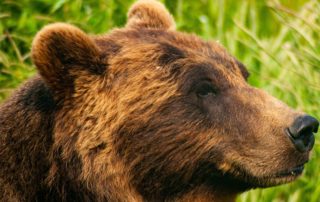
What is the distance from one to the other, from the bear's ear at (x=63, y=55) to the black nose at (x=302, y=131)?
1188 mm

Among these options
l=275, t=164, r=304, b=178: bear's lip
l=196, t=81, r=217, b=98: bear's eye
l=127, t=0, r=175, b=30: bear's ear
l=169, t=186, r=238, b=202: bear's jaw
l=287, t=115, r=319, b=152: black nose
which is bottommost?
l=169, t=186, r=238, b=202: bear's jaw

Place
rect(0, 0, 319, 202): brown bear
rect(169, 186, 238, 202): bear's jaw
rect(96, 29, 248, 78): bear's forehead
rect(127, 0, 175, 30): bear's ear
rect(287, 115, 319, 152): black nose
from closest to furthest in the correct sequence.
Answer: rect(287, 115, 319, 152): black nose < rect(0, 0, 319, 202): brown bear < rect(169, 186, 238, 202): bear's jaw < rect(96, 29, 248, 78): bear's forehead < rect(127, 0, 175, 30): bear's ear

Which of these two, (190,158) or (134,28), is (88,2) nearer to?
(134,28)

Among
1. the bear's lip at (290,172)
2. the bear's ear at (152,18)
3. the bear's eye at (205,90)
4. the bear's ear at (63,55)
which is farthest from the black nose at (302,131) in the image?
the bear's ear at (152,18)

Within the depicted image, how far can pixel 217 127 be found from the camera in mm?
4680

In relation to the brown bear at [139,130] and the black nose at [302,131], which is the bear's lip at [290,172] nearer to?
the brown bear at [139,130]

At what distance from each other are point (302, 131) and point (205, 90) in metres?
0.63

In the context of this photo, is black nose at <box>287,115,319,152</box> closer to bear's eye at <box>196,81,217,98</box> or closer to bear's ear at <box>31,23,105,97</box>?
bear's eye at <box>196,81,217,98</box>

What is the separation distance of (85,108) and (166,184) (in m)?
0.65

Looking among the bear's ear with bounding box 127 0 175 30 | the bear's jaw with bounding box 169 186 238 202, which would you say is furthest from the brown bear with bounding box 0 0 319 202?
the bear's ear with bounding box 127 0 175 30

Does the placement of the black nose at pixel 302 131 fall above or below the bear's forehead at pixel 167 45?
below

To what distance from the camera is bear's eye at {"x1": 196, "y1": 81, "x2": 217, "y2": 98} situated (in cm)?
472

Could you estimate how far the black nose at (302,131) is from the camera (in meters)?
4.45

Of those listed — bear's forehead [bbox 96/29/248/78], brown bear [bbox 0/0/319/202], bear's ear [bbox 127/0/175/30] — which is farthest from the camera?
bear's ear [bbox 127/0/175/30]
